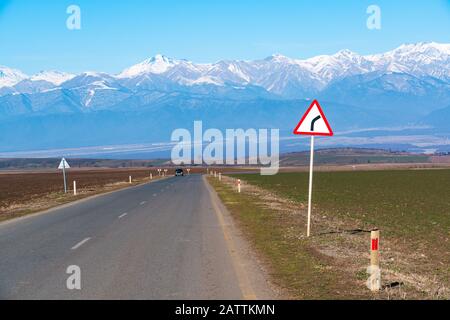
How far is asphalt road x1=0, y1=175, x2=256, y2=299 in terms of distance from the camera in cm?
948

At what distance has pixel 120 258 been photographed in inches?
494

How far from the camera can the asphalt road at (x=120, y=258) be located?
9484mm

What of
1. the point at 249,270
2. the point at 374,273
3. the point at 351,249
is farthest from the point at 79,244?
the point at 374,273

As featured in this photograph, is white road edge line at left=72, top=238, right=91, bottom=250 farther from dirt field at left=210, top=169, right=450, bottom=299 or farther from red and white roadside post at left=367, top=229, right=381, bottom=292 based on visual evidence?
red and white roadside post at left=367, top=229, right=381, bottom=292

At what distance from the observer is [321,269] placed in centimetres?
1159

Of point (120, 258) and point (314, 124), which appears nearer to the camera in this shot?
point (120, 258)

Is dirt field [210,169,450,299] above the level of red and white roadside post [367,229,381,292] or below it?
below

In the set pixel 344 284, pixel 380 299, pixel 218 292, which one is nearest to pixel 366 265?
pixel 344 284

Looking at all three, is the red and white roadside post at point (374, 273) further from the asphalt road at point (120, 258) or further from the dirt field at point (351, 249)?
the asphalt road at point (120, 258)

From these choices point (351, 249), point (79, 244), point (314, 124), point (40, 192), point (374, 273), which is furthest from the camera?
point (40, 192)

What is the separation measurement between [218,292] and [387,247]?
6.91 meters

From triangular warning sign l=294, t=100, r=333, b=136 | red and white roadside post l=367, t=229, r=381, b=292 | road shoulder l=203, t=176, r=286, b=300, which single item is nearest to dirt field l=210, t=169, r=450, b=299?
red and white roadside post l=367, t=229, r=381, b=292

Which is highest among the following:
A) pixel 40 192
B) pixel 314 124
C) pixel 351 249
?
pixel 314 124

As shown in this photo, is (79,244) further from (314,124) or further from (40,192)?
(40,192)
